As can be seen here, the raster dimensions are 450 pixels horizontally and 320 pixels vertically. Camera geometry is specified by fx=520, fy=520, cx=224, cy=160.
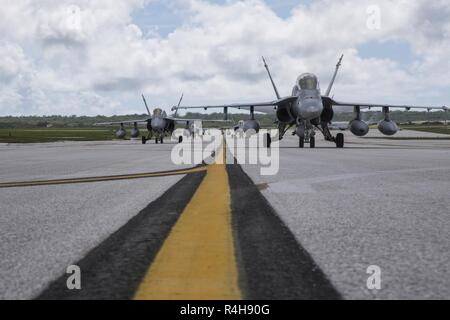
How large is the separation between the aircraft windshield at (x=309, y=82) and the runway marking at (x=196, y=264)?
71.0 ft

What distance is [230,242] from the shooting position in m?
3.46

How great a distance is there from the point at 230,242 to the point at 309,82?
2300 centimetres

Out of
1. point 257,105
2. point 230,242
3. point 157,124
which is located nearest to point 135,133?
point 157,124

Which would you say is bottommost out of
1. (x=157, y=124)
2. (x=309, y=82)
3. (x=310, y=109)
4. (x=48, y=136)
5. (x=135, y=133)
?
(x=48, y=136)

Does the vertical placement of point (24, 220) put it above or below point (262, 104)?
below

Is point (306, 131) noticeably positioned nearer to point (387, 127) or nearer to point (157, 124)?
point (387, 127)

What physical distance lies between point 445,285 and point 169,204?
3453mm

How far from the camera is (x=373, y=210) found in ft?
16.6

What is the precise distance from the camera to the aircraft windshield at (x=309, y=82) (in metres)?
25.7

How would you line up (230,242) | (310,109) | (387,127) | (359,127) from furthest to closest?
(387,127), (359,127), (310,109), (230,242)

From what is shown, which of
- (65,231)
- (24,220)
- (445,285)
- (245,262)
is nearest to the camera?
(445,285)
